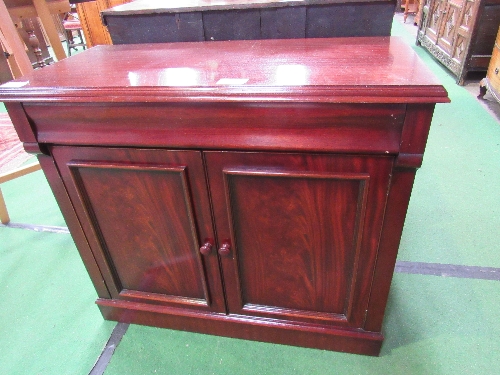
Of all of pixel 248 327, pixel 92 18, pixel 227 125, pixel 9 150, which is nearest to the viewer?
pixel 227 125

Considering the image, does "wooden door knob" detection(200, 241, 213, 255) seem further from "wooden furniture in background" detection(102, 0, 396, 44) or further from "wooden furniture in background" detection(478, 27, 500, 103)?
"wooden furniture in background" detection(478, 27, 500, 103)

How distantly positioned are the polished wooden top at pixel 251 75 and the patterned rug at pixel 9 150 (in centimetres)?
151

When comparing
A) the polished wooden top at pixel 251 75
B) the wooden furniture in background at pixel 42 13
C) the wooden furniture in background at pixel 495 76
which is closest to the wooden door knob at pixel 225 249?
the polished wooden top at pixel 251 75

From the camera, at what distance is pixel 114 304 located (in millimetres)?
1132

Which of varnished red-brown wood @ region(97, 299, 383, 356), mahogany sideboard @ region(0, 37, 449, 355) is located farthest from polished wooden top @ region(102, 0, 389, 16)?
varnished red-brown wood @ region(97, 299, 383, 356)

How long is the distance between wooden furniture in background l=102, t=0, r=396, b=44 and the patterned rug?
1.37 m

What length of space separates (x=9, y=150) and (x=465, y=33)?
339cm

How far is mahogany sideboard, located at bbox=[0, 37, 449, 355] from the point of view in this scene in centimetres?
68

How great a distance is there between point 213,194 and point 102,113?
0.30 metres

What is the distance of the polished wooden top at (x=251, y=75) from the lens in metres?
0.64

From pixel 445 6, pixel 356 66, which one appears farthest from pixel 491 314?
pixel 445 6

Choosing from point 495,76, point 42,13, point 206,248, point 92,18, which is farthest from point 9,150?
point 495,76

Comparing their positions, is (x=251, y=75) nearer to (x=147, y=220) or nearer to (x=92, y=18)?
(x=147, y=220)

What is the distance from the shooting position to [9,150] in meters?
2.32
